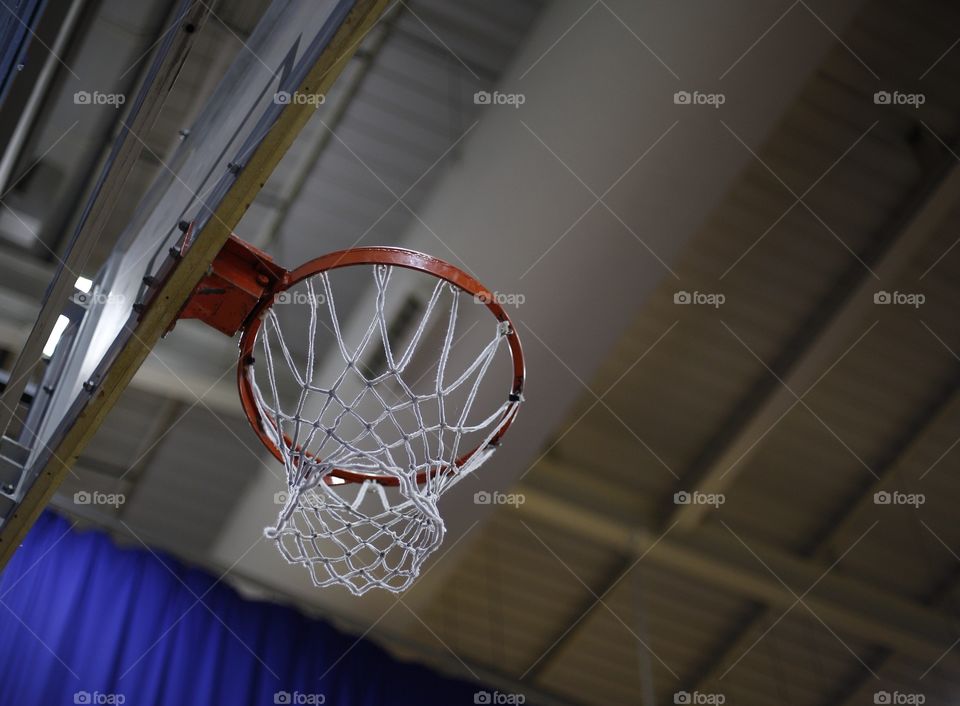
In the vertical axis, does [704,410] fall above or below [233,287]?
above

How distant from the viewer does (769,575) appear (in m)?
5.94

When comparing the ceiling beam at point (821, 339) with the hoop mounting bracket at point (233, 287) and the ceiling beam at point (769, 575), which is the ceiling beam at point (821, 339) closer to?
the ceiling beam at point (769, 575)

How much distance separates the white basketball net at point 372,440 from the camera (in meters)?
3.17

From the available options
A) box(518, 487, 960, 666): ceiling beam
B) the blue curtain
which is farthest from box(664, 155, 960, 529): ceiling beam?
the blue curtain

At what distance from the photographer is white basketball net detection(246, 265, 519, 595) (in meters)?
3.17

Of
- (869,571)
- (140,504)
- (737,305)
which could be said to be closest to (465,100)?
(737,305)

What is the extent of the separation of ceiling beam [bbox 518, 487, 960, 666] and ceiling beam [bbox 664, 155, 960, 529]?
0.19 m

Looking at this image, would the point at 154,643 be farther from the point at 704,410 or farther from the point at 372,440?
the point at 704,410

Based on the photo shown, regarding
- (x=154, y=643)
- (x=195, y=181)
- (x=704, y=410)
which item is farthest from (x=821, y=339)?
(x=154, y=643)

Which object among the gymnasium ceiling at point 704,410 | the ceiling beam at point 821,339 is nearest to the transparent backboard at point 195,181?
the gymnasium ceiling at point 704,410

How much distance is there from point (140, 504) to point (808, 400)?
13.0 feet

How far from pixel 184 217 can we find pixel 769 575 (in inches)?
174

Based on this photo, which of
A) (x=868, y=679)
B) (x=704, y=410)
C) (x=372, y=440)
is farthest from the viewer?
(x=868, y=679)

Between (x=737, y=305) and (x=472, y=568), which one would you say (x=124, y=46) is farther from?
(x=472, y=568)
